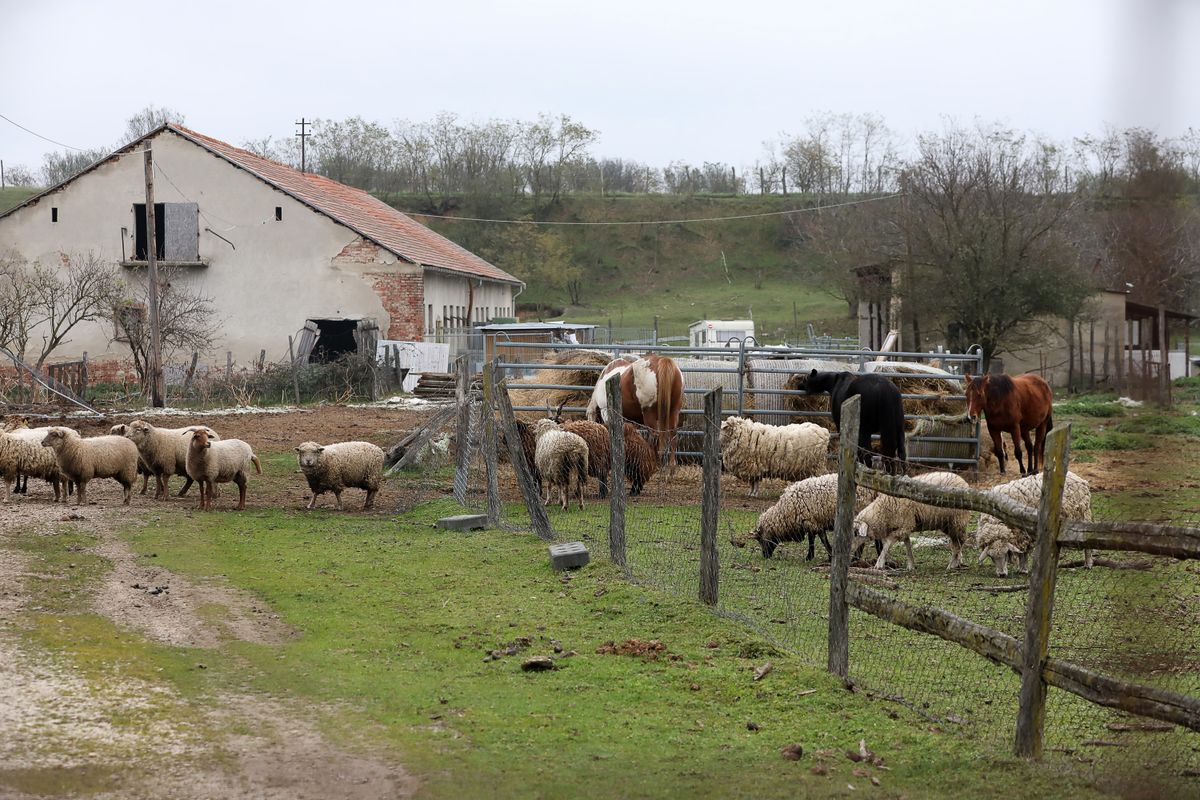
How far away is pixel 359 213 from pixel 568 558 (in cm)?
3147

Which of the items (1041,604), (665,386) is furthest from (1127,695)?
(665,386)

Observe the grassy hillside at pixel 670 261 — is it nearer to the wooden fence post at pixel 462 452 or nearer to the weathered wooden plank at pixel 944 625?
the wooden fence post at pixel 462 452

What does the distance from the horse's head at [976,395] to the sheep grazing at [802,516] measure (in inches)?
272

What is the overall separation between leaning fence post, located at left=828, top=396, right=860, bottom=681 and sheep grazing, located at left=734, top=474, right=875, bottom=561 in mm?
4041

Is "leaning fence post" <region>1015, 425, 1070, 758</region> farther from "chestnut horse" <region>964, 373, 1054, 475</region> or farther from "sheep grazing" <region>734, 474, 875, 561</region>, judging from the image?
"chestnut horse" <region>964, 373, 1054, 475</region>

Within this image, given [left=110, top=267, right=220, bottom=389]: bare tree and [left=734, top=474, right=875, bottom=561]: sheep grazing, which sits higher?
[left=110, top=267, right=220, bottom=389]: bare tree

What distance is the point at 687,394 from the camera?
1798 cm

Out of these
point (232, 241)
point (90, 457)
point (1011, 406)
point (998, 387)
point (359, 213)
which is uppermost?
point (359, 213)

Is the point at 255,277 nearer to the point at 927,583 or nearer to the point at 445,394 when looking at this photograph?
the point at 445,394

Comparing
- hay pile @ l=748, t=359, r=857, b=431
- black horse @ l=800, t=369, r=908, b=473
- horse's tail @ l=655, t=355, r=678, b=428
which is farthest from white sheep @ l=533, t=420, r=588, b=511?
hay pile @ l=748, t=359, r=857, b=431

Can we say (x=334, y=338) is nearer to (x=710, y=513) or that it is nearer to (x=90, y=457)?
(x=90, y=457)

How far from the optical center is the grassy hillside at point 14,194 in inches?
2923

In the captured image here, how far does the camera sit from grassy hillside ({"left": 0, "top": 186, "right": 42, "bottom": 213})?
244 ft

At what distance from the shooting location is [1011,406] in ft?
58.6
